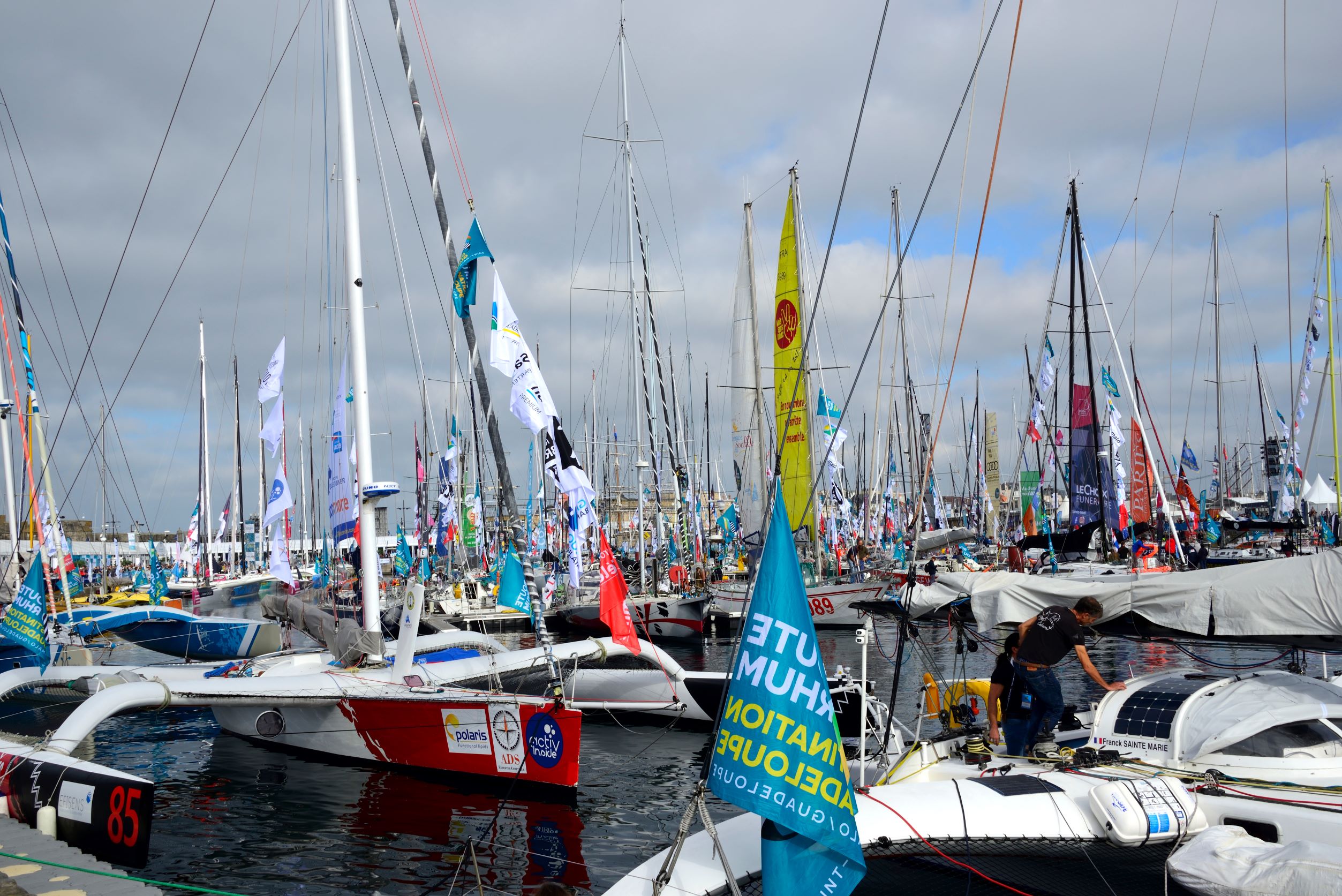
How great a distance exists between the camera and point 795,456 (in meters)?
27.8

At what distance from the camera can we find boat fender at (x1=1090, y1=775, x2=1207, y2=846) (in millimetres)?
6445

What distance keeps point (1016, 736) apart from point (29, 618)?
43.0 ft

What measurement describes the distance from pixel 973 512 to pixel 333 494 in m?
52.9

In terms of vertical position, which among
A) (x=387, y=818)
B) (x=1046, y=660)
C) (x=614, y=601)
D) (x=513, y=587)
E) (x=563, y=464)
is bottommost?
(x=387, y=818)

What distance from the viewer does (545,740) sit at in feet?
38.2

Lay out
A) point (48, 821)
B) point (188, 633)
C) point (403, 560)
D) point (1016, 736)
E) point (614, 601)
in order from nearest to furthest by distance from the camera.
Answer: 1. point (1016, 736)
2. point (48, 821)
3. point (614, 601)
4. point (188, 633)
5. point (403, 560)

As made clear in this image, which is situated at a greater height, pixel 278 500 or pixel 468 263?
pixel 468 263

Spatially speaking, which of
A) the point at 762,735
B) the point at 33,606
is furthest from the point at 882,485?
the point at 762,735

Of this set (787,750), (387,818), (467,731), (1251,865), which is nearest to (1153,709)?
(1251,865)

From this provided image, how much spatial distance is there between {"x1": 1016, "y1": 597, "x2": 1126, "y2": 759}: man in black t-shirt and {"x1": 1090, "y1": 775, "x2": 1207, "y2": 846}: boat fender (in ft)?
5.64

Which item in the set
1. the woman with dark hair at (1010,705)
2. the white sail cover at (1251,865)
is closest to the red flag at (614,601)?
the woman with dark hair at (1010,705)

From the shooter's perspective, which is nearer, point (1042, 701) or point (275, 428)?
point (1042, 701)

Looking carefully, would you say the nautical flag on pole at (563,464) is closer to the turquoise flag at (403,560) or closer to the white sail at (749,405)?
the white sail at (749,405)

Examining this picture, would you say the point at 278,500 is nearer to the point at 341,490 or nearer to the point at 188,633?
the point at 341,490
